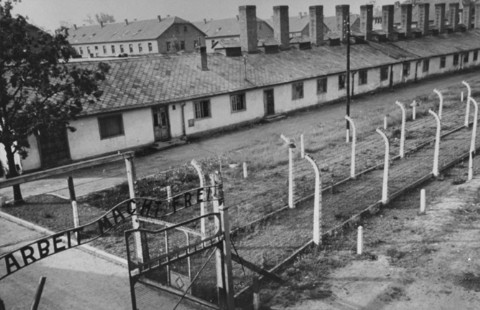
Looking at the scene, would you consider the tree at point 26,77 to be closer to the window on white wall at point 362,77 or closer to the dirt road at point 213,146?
the dirt road at point 213,146

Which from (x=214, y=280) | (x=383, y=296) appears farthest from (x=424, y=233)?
(x=214, y=280)

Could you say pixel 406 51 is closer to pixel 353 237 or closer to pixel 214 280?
pixel 353 237

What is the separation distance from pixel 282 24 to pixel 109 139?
2009 cm

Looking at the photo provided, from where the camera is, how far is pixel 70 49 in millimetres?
16188

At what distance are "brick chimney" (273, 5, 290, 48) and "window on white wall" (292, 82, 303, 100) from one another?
596 cm

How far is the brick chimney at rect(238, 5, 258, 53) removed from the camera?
35094 mm

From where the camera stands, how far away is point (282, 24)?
3731cm

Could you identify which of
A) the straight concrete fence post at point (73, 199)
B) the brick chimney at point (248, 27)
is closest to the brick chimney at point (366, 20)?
the brick chimney at point (248, 27)

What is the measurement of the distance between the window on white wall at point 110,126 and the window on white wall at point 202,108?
198 inches

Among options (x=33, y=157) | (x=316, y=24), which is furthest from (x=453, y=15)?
(x=33, y=157)

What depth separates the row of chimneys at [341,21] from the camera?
35.4 meters

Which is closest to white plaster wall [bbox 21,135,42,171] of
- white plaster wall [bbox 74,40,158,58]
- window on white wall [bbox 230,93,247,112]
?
window on white wall [bbox 230,93,247,112]

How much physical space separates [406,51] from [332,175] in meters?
32.4

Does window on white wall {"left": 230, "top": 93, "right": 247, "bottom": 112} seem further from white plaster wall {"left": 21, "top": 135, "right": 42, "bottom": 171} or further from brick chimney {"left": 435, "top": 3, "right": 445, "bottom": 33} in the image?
brick chimney {"left": 435, "top": 3, "right": 445, "bottom": 33}
